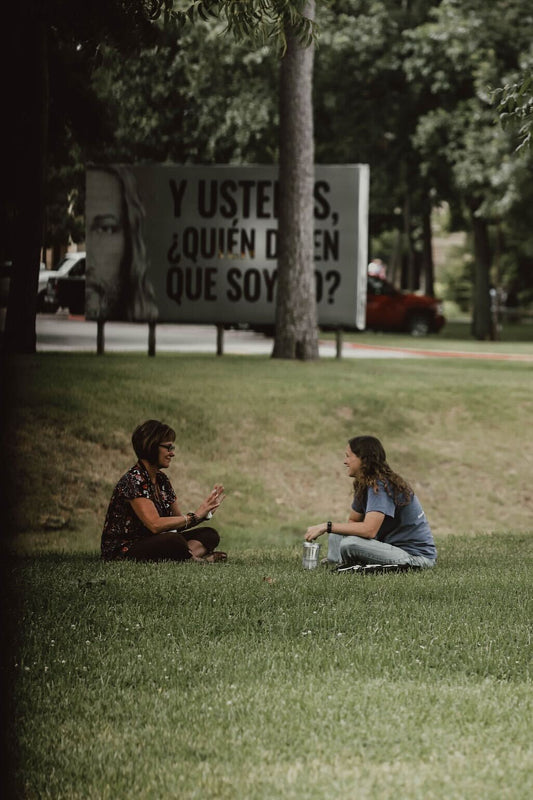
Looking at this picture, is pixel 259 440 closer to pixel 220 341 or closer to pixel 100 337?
pixel 100 337

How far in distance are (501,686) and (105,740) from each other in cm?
187

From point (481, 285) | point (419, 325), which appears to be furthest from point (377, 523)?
point (419, 325)

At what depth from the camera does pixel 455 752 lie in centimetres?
512

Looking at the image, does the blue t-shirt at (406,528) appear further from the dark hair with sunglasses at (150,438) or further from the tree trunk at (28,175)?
the tree trunk at (28,175)

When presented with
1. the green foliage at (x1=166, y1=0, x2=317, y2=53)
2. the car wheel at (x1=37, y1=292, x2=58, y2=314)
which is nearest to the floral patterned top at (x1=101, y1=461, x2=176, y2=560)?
the car wheel at (x1=37, y1=292, x2=58, y2=314)

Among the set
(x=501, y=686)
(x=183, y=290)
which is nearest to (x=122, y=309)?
(x=183, y=290)

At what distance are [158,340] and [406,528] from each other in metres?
13.7

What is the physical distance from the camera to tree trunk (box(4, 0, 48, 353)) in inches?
432

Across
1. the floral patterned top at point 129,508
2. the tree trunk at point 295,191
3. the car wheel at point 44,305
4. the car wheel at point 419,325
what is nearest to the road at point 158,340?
the car wheel at point 44,305

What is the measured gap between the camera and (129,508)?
8.93m

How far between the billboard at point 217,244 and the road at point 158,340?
1.74 ft

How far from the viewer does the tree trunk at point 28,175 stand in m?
11.0

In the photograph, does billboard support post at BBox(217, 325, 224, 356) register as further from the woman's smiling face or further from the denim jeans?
the woman's smiling face

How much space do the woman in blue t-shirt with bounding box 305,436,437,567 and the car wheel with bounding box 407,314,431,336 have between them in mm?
28970
